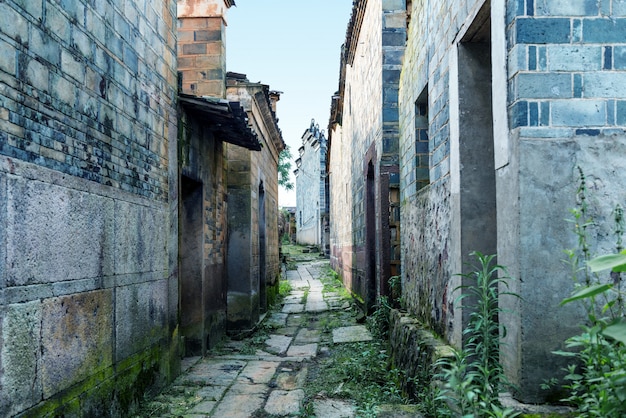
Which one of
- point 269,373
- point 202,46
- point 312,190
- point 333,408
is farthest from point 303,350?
point 312,190

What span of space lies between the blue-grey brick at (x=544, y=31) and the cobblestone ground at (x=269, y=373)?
3.02 meters

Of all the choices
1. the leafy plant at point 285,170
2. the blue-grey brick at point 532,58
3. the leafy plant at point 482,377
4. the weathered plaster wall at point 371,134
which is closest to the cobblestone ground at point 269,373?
the weathered plaster wall at point 371,134

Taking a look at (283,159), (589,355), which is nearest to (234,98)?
(589,355)

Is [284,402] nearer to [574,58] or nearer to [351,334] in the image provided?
[351,334]

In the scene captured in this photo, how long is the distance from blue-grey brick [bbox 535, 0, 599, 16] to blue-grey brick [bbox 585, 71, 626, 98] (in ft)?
1.02

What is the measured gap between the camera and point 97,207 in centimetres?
351

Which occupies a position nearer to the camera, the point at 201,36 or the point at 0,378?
the point at 0,378

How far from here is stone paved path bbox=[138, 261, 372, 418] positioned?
4352 mm

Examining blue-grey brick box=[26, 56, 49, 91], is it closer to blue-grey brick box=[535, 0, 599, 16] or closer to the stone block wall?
the stone block wall

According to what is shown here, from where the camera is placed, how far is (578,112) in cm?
251

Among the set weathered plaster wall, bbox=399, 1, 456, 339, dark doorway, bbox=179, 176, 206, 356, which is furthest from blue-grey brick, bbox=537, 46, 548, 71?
dark doorway, bbox=179, 176, 206, 356

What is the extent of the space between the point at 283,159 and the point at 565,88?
114 ft

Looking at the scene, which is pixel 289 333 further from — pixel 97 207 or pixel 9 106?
pixel 9 106

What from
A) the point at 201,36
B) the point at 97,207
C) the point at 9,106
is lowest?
the point at 97,207
